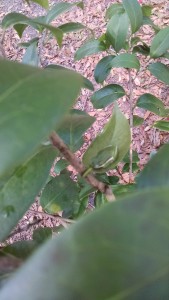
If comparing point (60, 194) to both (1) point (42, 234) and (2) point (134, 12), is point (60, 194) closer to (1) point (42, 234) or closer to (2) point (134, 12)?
(1) point (42, 234)

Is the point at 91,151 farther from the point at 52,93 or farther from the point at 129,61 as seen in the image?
the point at 129,61

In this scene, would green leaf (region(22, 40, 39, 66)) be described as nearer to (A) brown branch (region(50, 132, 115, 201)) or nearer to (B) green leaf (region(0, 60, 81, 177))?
(A) brown branch (region(50, 132, 115, 201))

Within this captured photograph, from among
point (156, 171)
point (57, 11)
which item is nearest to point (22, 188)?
point (156, 171)

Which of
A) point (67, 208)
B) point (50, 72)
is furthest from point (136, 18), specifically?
point (50, 72)

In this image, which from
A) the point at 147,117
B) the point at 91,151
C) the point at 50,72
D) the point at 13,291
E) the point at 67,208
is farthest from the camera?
the point at 147,117

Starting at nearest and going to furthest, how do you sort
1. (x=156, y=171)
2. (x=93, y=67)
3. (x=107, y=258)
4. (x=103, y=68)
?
(x=107, y=258), (x=156, y=171), (x=103, y=68), (x=93, y=67)

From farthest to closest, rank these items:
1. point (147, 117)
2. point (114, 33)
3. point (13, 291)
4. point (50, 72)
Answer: point (147, 117) < point (114, 33) < point (50, 72) < point (13, 291)

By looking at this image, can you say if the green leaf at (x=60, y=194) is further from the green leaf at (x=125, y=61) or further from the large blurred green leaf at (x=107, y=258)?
the large blurred green leaf at (x=107, y=258)

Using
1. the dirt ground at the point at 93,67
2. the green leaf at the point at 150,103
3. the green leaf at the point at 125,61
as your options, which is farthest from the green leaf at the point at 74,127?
the dirt ground at the point at 93,67
